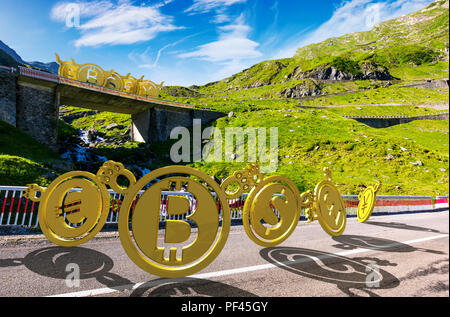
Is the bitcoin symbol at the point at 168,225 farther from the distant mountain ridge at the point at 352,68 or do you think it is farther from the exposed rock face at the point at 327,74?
the exposed rock face at the point at 327,74

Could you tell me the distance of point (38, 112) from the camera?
1989 cm

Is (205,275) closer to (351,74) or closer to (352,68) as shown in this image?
(351,74)

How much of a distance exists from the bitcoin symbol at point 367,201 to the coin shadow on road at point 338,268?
3448mm

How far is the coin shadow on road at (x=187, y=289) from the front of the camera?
3.34 m

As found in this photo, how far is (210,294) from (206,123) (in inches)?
1197

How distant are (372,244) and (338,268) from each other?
2540 mm

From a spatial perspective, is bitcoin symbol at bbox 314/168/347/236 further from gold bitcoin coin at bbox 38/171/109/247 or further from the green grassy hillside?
gold bitcoin coin at bbox 38/171/109/247

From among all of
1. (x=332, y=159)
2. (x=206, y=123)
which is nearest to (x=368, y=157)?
(x=332, y=159)

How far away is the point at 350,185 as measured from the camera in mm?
17234

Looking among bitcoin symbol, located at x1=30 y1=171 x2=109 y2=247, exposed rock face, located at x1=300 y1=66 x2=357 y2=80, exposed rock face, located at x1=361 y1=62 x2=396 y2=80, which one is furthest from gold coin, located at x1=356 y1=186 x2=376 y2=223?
exposed rock face, located at x1=361 y1=62 x2=396 y2=80

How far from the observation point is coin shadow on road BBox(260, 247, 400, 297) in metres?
3.54

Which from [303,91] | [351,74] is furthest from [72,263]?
[351,74]

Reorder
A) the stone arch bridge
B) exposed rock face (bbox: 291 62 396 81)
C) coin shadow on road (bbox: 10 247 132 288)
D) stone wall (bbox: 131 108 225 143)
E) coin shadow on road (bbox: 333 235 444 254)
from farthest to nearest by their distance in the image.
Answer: exposed rock face (bbox: 291 62 396 81), stone wall (bbox: 131 108 225 143), the stone arch bridge, coin shadow on road (bbox: 333 235 444 254), coin shadow on road (bbox: 10 247 132 288)

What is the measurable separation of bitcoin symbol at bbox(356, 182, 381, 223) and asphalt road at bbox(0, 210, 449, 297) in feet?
6.50
